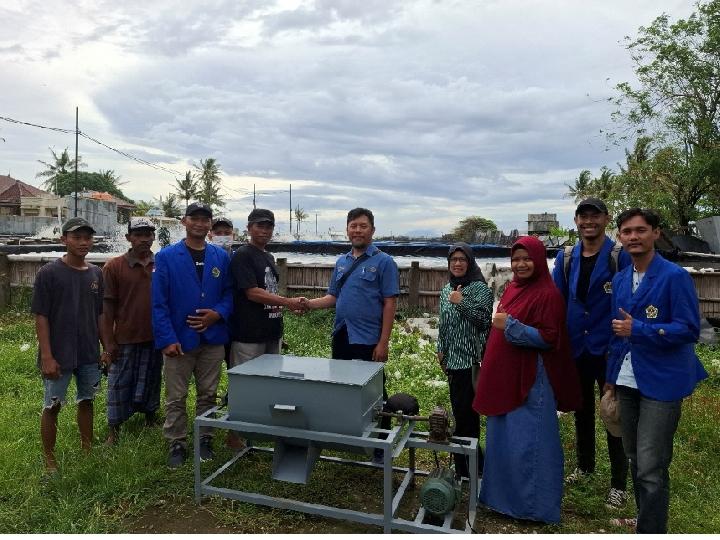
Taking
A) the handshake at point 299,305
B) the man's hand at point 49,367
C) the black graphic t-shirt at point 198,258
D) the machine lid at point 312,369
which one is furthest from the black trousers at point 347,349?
the man's hand at point 49,367

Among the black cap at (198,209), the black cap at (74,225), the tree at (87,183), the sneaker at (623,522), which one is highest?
the tree at (87,183)

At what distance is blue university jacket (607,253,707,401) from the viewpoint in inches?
111

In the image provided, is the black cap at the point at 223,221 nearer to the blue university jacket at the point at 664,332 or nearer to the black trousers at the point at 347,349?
the black trousers at the point at 347,349

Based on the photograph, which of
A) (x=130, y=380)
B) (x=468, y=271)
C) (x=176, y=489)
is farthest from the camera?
(x=130, y=380)

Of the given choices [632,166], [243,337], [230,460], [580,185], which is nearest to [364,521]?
[230,460]

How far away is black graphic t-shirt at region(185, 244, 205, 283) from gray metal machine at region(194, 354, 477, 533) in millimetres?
1033

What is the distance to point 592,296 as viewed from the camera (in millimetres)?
3686

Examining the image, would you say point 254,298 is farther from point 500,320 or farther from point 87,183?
point 87,183

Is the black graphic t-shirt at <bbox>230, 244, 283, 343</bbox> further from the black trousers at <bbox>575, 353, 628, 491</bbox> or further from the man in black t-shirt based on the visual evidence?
the black trousers at <bbox>575, 353, 628, 491</bbox>

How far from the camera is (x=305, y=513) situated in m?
3.54

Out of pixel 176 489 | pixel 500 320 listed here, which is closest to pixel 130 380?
pixel 176 489

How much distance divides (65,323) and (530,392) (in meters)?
3.37

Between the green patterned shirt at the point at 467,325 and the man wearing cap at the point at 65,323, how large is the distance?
2.75 m

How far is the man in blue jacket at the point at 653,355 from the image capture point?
Result: 2.84 m
